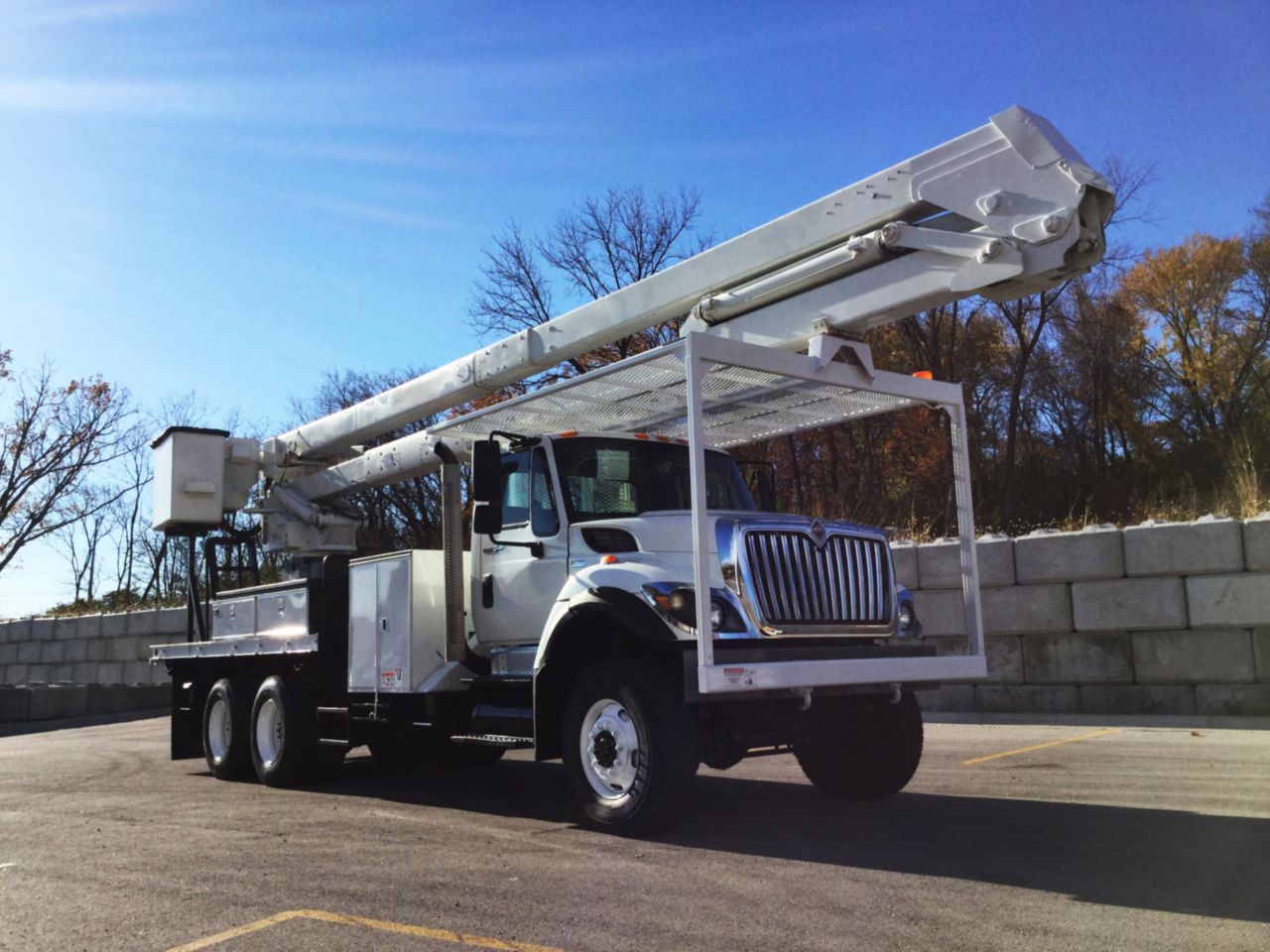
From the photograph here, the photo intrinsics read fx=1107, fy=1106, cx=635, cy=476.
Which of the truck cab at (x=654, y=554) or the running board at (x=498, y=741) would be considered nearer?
the truck cab at (x=654, y=554)

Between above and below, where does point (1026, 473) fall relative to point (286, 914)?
above

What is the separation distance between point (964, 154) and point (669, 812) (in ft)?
14.4

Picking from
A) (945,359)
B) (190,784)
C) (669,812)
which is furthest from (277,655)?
(945,359)

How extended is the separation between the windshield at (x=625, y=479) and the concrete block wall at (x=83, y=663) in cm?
1802

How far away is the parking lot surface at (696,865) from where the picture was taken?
478cm

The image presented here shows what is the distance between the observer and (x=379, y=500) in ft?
98.2

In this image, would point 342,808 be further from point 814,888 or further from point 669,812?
point 814,888

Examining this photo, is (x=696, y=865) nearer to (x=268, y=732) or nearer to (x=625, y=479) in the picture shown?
(x=625, y=479)

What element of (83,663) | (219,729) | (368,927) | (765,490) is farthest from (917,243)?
(83,663)

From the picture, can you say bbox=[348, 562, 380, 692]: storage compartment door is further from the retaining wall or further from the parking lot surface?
the retaining wall

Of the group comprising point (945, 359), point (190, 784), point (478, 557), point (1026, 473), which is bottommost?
point (190, 784)

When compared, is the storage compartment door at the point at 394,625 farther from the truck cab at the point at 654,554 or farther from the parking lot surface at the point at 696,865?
the parking lot surface at the point at 696,865

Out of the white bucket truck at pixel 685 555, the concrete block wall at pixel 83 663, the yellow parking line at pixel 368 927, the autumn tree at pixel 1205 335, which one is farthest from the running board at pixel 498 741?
the autumn tree at pixel 1205 335

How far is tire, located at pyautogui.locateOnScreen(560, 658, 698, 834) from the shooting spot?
6.57 m
